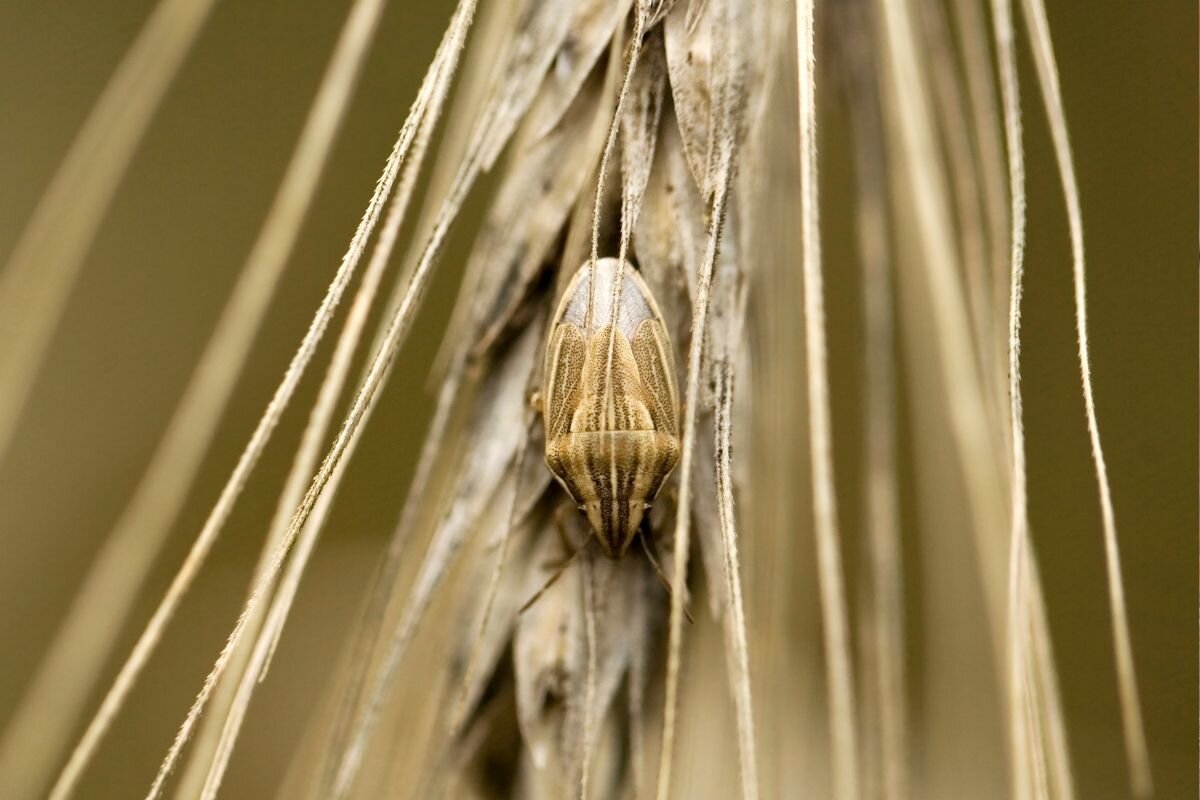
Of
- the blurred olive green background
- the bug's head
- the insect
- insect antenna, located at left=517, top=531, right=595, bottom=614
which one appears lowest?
insect antenna, located at left=517, top=531, right=595, bottom=614

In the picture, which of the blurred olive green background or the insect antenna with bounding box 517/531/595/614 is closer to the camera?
the insect antenna with bounding box 517/531/595/614

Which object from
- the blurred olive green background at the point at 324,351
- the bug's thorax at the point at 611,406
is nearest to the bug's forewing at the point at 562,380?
the bug's thorax at the point at 611,406

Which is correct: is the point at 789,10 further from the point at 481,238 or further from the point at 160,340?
the point at 160,340

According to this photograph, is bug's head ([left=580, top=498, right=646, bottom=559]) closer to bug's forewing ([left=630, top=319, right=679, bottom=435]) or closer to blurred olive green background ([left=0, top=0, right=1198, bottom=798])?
bug's forewing ([left=630, top=319, right=679, bottom=435])

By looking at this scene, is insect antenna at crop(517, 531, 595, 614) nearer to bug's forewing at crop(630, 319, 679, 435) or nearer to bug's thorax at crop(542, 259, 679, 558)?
bug's thorax at crop(542, 259, 679, 558)

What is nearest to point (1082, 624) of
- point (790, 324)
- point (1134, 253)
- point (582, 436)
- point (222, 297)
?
point (1134, 253)

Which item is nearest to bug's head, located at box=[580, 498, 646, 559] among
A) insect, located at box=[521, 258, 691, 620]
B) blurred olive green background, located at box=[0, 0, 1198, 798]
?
insect, located at box=[521, 258, 691, 620]

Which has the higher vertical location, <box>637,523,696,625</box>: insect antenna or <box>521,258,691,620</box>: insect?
<box>521,258,691,620</box>: insect

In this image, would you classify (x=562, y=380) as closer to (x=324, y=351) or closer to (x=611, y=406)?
(x=611, y=406)
